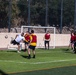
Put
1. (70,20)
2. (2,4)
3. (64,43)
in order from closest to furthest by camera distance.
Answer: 1. (64,43)
2. (70,20)
3. (2,4)

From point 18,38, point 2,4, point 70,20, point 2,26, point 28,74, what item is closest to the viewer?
point 28,74

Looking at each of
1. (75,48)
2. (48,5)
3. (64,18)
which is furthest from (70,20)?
(75,48)

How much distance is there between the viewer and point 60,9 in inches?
1635

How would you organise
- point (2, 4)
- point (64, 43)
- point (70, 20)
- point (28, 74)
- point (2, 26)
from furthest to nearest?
point (2, 4)
point (70, 20)
point (64, 43)
point (2, 26)
point (28, 74)

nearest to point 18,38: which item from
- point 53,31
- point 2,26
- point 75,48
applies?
point 75,48

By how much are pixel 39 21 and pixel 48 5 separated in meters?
4.91

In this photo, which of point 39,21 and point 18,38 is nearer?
point 18,38

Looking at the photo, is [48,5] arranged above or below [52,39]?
above

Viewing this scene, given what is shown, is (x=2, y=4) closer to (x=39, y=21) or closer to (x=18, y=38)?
(x=39, y=21)

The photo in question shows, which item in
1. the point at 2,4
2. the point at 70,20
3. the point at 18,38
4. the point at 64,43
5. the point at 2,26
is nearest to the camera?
the point at 18,38

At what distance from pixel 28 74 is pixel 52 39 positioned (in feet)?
81.3

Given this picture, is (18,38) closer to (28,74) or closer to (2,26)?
(2,26)

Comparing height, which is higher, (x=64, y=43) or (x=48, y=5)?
(x=48, y=5)

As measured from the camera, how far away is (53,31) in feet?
136
